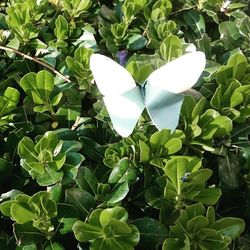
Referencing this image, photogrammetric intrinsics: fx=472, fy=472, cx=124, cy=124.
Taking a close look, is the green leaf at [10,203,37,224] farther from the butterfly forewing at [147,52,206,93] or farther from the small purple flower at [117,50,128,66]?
the small purple flower at [117,50,128,66]

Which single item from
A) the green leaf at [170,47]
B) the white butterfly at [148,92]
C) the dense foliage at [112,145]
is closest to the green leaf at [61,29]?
the dense foliage at [112,145]

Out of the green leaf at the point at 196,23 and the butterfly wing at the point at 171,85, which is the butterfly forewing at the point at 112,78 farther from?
the green leaf at the point at 196,23

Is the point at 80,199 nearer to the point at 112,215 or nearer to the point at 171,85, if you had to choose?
the point at 112,215

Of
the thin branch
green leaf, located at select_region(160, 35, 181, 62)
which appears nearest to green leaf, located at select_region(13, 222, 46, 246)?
the thin branch

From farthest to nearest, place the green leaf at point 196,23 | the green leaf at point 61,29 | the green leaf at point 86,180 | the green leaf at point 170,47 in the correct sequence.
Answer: the green leaf at point 196,23
the green leaf at point 61,29
the green leaf at point 170,47
the green leaf at point 86,180

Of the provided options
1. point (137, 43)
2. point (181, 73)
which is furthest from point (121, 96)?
point (137, 43)

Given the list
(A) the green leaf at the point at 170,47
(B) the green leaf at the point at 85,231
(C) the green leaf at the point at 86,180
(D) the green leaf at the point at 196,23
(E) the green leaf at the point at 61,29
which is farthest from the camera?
(D) the green leaf at the point at 196,23

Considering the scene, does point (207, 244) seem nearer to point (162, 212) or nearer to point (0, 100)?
point (162, 212)
